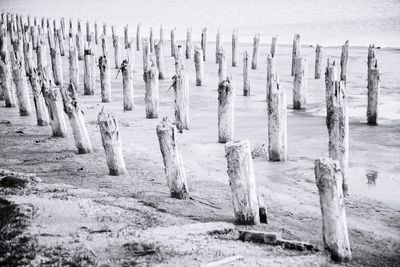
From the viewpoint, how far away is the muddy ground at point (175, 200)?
3814 millimetres

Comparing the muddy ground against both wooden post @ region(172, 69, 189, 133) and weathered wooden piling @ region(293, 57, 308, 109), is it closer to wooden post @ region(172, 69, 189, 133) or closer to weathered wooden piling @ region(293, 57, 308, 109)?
wooden post @ region(172, 69, 189, 133)

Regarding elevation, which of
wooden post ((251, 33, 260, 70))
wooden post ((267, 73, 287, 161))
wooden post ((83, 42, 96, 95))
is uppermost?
wooden post ((251, 33, 260, 70))

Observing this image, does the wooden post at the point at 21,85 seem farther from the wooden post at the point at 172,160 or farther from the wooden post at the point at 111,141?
the wooden post at the point at 172,160

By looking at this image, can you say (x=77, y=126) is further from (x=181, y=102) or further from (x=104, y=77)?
(x=104, y=77)

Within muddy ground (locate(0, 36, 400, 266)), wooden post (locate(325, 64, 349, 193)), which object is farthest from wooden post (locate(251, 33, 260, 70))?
wooden post (locate(325, 64, 349, 193))

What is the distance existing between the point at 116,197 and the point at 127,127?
403 cm

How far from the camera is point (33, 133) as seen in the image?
829cm

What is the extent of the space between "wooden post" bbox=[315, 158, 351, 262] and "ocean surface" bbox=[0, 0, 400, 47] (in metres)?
24.7

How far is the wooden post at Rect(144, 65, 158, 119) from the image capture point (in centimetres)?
970

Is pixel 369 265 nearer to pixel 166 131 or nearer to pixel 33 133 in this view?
pixel 166 131

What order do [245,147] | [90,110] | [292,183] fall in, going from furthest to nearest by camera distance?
[90,110]
[292,183]
[245,147]

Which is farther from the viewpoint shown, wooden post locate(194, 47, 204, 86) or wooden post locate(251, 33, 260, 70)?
wooden post locate(251, 33, 260, 70)

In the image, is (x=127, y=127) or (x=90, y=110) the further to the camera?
(x=90, y=110)

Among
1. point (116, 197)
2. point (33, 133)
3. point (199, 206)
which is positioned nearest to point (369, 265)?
point (199, 206)
